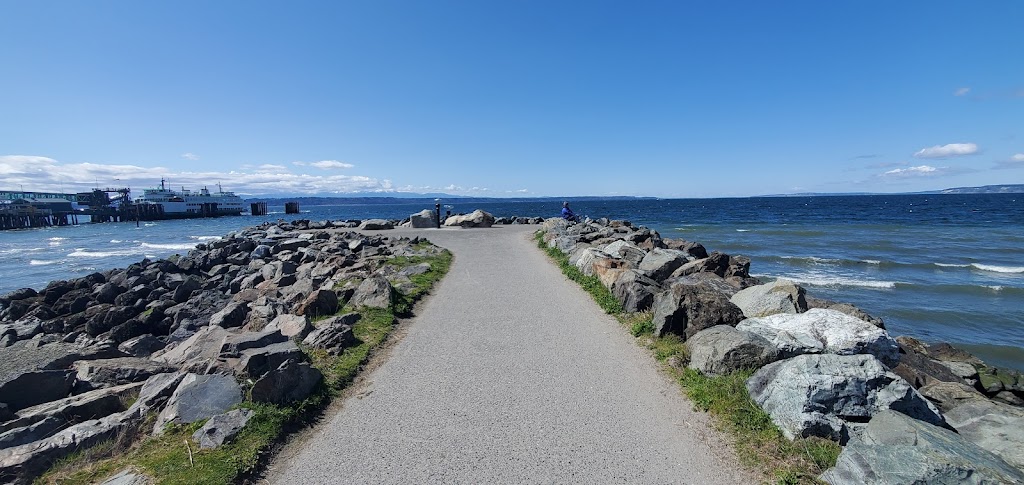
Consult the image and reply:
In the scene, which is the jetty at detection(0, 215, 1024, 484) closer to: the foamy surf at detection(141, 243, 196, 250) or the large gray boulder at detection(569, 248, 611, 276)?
the large gray boulder at detection(569, 248, 611, 276)

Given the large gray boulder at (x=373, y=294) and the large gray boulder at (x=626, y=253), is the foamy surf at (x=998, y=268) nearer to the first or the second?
the large gray boulder at (x=626, y=253)

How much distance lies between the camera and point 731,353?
6742mm

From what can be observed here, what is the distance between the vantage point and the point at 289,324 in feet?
30.9

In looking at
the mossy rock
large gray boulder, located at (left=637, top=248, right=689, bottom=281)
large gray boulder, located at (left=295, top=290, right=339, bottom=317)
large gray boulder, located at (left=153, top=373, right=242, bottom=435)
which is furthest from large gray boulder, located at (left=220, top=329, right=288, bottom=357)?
the mossy rock

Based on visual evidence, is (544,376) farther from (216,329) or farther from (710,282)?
(216,329)

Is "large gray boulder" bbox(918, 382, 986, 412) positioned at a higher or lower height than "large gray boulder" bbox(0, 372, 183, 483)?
lower

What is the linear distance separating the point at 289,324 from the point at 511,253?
11751 mm

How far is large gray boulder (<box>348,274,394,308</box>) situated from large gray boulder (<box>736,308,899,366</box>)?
7316 mm

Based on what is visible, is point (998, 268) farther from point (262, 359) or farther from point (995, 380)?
point (262, 359)

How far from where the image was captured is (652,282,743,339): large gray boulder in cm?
825

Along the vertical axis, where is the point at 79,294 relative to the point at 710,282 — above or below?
below

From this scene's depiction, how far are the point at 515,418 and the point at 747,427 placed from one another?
8.61 ft

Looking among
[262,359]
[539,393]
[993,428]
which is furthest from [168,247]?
[993,428]

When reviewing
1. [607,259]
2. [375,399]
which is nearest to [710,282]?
[607,259]
